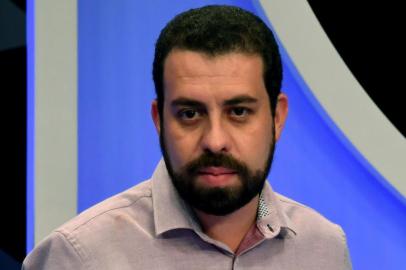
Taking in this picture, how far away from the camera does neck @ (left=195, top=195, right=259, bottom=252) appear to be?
1.50m

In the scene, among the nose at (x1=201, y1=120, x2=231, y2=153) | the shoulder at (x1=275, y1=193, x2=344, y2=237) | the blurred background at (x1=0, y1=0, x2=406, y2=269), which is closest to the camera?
the nose at (x1=201, y1=120, x2=231, y2=153)

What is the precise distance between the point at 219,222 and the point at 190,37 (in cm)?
40

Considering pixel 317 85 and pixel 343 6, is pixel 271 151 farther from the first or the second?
pixel 343 6

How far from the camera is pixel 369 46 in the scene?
6.60 ft

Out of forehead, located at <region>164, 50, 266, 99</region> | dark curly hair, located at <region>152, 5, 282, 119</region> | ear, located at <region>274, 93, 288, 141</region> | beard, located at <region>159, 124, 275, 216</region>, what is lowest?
beard, located at <region>159, 124, 275, 216</region>

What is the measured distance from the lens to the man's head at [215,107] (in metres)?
1.38

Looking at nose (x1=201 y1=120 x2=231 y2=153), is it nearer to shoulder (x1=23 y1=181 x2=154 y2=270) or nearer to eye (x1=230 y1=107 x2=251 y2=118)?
eye (x1=230 y1=107 x2=251 y2=118)

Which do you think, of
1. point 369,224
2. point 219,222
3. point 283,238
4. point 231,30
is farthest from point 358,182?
point 231,30

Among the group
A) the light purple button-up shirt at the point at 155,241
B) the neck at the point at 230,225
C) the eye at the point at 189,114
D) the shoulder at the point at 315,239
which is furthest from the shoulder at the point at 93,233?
the shoulder at the point at 315,239

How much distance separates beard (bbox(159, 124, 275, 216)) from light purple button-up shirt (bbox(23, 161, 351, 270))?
8 centimetres

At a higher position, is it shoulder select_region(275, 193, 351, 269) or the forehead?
the forehead

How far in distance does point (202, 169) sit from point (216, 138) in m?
0.07

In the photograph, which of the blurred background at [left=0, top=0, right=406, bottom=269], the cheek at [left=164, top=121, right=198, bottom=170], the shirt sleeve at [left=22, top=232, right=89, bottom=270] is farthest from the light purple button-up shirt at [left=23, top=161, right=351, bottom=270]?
the blurred background at [left=0, top=0, right=406, bottom=269]

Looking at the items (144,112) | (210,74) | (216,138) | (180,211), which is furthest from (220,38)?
(144,112)
